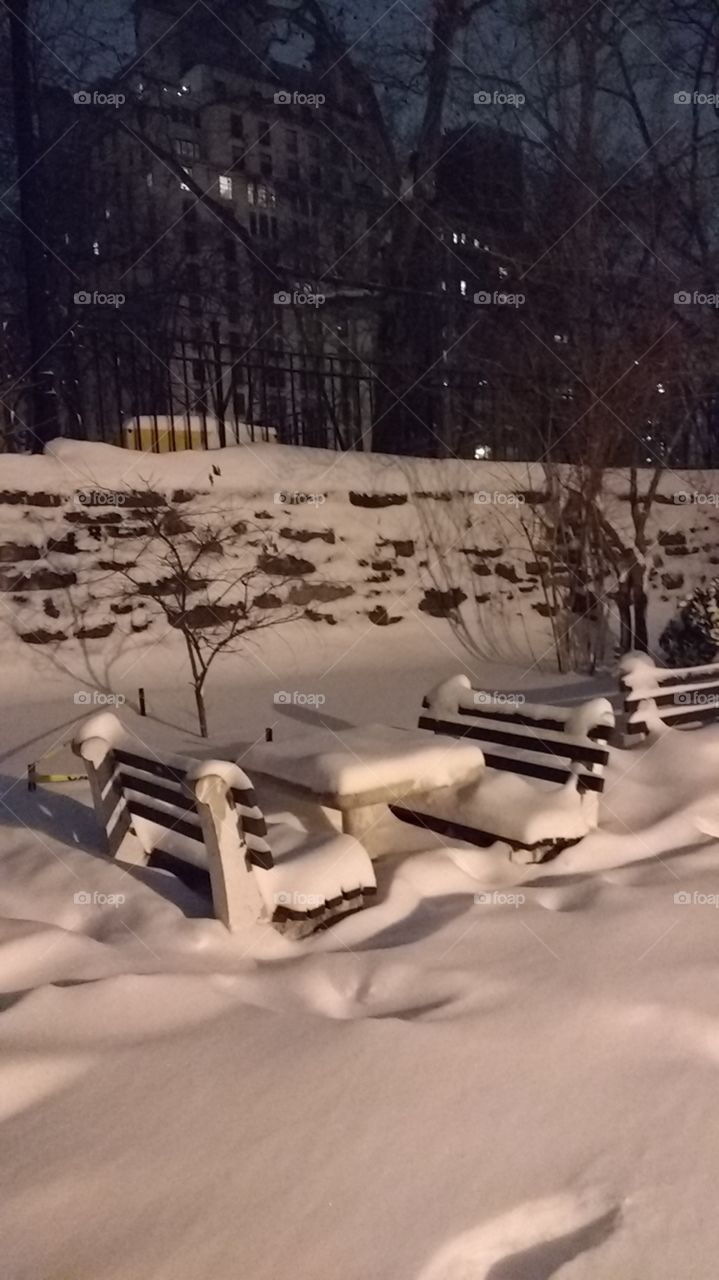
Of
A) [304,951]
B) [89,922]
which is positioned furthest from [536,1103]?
[89,922]

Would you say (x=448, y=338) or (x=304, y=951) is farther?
(x=448, y=338)

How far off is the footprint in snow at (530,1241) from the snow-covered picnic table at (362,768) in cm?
203

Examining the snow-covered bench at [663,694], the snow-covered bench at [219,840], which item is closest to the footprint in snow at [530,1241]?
the snow-covered bench at [219,840]

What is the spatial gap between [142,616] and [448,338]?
5.96 m

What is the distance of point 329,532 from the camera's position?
8.80m

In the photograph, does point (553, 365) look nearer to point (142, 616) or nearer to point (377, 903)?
point (142, 616)

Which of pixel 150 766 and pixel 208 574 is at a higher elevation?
pixel 208 574

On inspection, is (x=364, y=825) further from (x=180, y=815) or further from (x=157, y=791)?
(x=157, y=791)

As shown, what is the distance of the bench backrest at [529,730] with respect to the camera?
14.7 ft

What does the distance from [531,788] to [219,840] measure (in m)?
1.70

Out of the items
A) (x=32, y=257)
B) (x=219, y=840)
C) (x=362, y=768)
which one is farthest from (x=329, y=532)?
(x=219, y=840)

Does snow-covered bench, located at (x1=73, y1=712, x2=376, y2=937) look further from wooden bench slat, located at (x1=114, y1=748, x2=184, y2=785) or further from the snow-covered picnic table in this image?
the snow-covered picnic table

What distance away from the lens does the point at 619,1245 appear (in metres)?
2.29

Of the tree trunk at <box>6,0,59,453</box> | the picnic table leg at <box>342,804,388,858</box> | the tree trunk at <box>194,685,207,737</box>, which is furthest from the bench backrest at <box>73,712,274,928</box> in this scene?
the tree trunk at <box>6,0,59,453</box>
